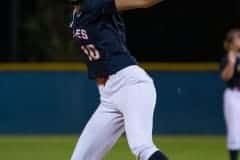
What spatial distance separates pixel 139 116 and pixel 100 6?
0.81 metres

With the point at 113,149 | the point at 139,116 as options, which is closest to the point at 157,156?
the point at 139,116

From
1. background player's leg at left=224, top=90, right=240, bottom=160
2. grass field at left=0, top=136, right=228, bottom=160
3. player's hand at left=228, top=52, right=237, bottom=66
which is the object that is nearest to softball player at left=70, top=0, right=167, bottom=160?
background player's leg at left=224, top=90, right=240, bottom=160

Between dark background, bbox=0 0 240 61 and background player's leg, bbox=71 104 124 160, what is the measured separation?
8.96 m

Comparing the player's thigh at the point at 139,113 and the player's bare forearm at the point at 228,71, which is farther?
the player's bare forearm at the point at 228,71

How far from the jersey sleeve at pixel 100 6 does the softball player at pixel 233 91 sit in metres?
4.56

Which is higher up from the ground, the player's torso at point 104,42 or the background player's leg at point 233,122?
the player's torso at point 104,42

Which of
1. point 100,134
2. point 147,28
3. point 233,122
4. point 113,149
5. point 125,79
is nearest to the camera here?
point 125,79

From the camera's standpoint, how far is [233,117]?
10.8 meters

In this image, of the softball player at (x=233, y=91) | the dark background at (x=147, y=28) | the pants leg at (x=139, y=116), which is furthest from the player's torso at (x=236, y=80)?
the dark background at (x=147, y=28)

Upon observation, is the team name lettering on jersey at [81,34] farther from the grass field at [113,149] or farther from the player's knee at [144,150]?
the grass field at [113,149]

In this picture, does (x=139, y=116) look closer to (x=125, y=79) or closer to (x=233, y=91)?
(x=125, y=79)

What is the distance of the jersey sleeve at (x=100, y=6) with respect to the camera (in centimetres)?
645

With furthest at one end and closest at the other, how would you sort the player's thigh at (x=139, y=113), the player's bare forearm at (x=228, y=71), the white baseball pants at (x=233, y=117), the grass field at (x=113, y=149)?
1. the grass field at (x=113, y=149)
2. the player's bare forearm at (x=228, y=71)
3. the white baseball pants at (x=233, y=117)
4. the player's thigh at (x=139, y=113)

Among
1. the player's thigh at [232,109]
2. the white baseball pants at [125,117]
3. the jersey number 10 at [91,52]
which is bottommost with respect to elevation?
the player's thigh at [232,109]
